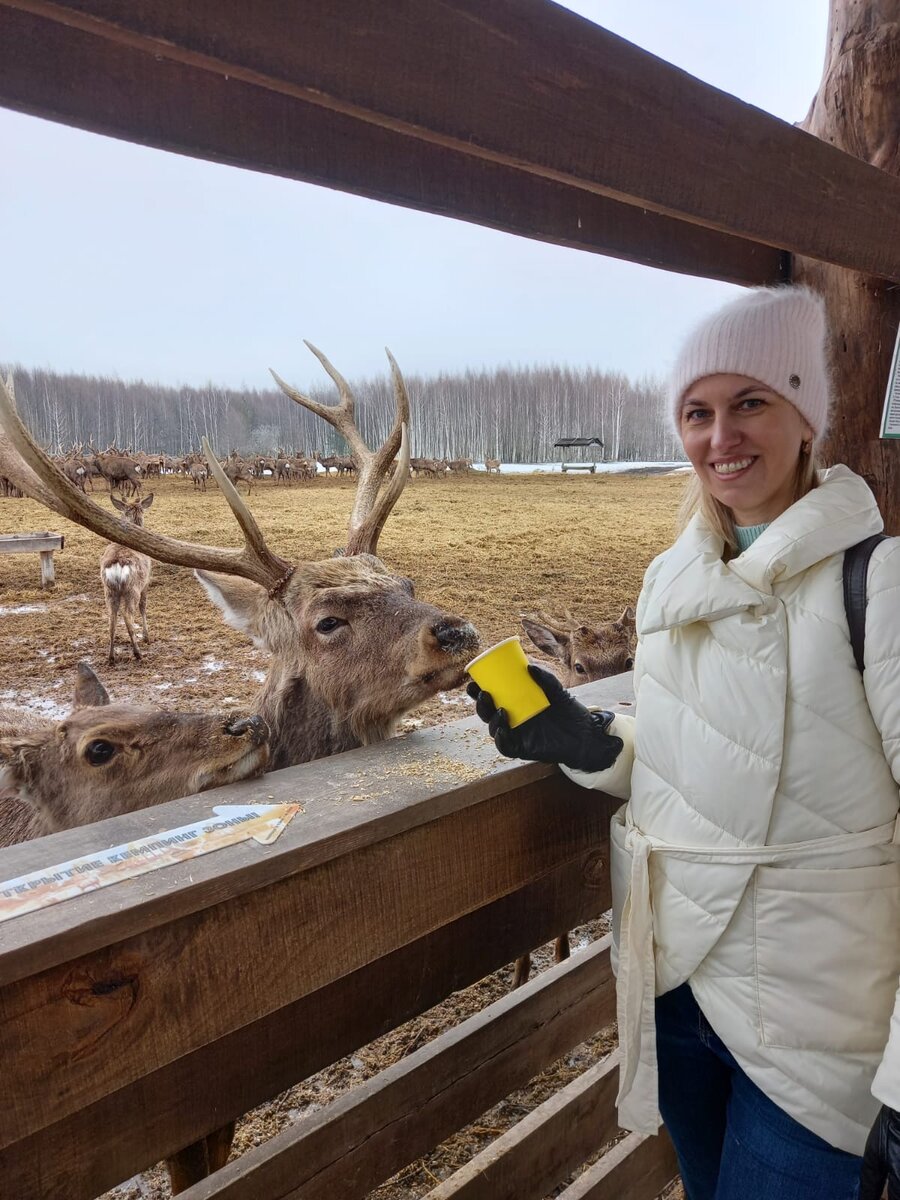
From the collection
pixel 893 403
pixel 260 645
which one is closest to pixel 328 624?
pixel 260 645

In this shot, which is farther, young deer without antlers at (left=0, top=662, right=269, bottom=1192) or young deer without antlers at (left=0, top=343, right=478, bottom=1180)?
young deer without antlers at (left=0, top=343, right=478, bottom=1180)

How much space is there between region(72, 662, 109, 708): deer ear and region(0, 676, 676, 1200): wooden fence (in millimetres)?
874

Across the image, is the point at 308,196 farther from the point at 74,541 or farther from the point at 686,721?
the point at 686,721

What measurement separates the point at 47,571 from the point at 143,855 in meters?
1.71

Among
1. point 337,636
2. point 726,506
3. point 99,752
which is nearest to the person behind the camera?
point 726,506

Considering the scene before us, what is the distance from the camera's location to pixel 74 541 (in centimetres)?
264

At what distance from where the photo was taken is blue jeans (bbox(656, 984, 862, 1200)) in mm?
1175

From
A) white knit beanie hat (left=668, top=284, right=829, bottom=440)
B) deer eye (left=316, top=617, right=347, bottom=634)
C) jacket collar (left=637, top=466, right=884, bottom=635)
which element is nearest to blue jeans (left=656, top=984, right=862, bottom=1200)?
jacket collar (left=637, top=466, right=884, bottom=635)

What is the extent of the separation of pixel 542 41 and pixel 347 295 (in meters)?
1.61

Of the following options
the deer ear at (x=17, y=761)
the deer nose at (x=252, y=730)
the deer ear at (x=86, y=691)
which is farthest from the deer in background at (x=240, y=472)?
the deer nose at (x=252, y=730)

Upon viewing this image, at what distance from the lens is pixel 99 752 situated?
1.71 metres

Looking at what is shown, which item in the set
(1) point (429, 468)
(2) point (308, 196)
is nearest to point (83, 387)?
(2) point (308, 196)

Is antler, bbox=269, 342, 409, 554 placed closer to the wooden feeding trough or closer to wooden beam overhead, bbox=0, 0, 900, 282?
wooden beam overhead, bbox=0, 0, 900, 282

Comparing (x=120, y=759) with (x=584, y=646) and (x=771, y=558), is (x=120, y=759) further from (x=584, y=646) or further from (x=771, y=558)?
(x=584, y=646)
